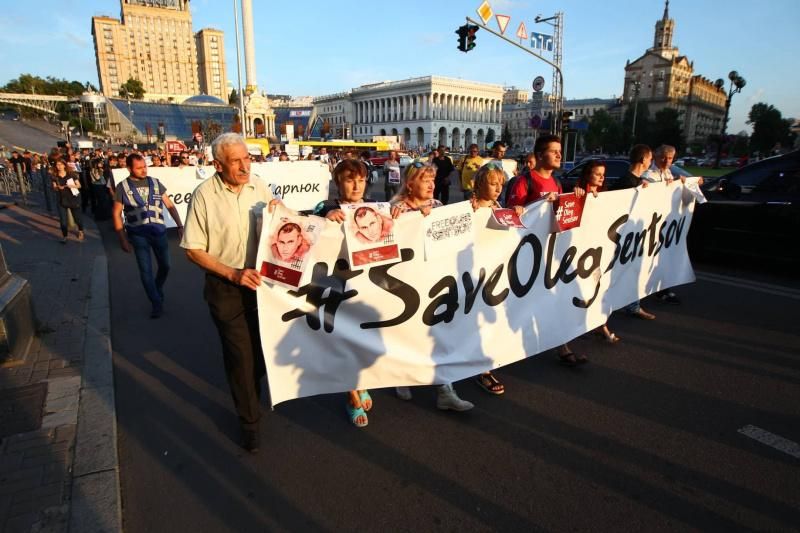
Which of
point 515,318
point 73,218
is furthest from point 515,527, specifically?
point 73,218

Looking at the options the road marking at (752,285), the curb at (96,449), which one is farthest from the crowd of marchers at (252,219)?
the road marking at (752,285)

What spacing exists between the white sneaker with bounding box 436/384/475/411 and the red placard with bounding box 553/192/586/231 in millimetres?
1549

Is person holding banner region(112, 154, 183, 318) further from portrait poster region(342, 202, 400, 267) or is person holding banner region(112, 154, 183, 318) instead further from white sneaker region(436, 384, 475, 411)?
white sneaker region(436, 384, 475, 411)

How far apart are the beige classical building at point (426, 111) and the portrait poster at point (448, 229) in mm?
125478

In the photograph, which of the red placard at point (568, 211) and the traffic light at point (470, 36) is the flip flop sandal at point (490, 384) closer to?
the red placard at point (568, 211)

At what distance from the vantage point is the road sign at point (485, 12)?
1540 centimetres

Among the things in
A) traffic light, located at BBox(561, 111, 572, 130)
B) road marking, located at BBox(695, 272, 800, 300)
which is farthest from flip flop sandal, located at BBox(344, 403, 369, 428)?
traffic light, located at BBox(561, 111, 572, 130)

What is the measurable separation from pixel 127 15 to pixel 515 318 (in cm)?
16557

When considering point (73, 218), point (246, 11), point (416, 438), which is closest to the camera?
point (416, 438)

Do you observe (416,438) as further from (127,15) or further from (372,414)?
(127,15)

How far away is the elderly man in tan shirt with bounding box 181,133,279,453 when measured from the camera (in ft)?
9.07

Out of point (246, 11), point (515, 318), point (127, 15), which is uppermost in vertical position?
point (127, 15)

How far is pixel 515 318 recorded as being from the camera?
375 centimetres

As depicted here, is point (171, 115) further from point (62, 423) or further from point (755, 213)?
point (62, 423)
